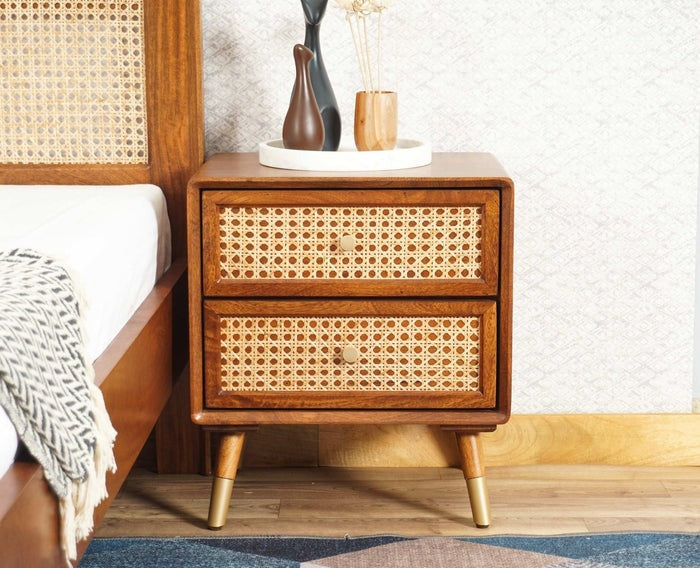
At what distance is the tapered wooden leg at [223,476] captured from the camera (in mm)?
1611

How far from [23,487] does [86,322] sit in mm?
311

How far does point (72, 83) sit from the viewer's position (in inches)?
67.8

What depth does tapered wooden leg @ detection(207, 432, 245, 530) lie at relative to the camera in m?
1.61

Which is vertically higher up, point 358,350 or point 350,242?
point 350,242

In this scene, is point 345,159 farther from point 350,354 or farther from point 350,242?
point 350,354

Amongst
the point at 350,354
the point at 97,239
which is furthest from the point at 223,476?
the point at 97,239

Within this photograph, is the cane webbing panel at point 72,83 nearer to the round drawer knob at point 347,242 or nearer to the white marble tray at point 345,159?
the white marble tray at point 345,159

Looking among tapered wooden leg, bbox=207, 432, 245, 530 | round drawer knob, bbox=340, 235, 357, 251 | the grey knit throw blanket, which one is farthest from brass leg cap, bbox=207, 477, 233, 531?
the grey knit throw blanket

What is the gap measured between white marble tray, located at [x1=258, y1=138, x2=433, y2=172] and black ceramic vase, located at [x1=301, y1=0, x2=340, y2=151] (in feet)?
0.36

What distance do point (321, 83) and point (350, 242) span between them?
34cm

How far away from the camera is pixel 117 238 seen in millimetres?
1325

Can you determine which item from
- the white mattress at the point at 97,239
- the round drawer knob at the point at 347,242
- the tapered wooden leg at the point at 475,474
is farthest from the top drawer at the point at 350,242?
the tapered wooden leg at the point at 475,474

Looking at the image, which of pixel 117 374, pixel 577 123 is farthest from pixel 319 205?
pixel 577 123

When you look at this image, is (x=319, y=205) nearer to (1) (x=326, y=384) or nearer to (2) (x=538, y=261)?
(1) (x=326, y=384)
